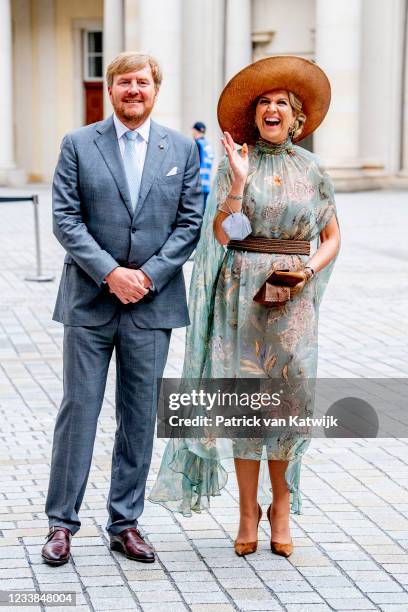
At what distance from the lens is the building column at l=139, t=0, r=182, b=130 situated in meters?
28.0

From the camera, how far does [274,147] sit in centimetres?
486

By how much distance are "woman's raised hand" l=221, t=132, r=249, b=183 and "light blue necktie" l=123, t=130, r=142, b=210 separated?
351 millimetres

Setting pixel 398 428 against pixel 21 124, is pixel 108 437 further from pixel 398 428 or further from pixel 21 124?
pixel 21 124

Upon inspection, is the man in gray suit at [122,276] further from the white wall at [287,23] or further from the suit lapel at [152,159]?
the white wall at [287,23]

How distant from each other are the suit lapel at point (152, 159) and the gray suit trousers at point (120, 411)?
0.44 m

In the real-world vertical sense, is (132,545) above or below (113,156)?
below

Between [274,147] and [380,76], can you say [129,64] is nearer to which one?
[274,147]

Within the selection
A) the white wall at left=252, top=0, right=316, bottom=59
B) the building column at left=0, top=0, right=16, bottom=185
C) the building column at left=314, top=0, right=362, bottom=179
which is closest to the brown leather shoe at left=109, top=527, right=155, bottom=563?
the building column at left=314, top=0, right=362, bottom=179

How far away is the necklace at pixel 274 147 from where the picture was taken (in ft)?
15.9

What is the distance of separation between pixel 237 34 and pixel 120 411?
2599cm

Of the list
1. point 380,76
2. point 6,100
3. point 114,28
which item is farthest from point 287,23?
point 6,100

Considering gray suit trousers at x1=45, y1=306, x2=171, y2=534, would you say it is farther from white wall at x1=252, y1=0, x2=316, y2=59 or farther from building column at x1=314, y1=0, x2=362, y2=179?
white wall at x1=252, y1=0, x2=316, y2=59

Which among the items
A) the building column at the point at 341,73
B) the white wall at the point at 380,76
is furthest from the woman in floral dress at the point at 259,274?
the white wall at the point at 380,76

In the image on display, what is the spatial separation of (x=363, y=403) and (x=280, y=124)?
3.34m
